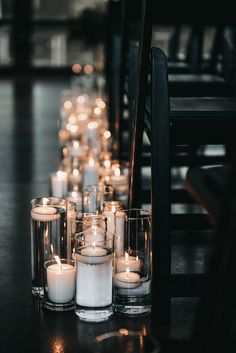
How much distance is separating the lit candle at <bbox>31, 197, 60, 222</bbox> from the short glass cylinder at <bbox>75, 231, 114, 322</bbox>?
14 centimetres

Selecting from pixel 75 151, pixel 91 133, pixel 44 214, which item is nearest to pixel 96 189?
pixel 44 214

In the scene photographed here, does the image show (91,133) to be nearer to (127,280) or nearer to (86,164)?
(86,164)

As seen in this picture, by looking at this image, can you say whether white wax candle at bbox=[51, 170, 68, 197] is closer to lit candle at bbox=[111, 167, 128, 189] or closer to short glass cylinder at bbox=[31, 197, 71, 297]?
lit candle at bbox=[111, 167, 128, 189]

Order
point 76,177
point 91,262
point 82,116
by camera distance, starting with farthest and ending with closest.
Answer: point 82,116 < point 76,177 < point 91,262

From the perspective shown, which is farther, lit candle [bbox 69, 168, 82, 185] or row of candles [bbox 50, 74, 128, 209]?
lit candle [bbox 69, 168, 82, 185]

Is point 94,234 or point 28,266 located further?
point 28,266

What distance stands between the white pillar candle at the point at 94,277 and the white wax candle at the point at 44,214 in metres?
0.18

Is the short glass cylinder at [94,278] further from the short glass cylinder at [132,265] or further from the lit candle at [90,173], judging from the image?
the lit candle at [90,173]

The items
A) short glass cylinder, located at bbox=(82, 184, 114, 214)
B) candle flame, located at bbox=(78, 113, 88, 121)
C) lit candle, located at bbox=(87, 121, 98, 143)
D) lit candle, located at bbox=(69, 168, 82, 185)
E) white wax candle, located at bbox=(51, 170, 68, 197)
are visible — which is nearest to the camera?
short glass cylinder, located at bbox=(82, 184, 114, 214)

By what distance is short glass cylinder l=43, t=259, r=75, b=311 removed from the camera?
6.15ft

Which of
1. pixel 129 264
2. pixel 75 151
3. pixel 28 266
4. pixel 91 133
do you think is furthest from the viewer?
pixel 91 133

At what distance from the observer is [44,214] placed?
1.98 m

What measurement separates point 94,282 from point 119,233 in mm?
163

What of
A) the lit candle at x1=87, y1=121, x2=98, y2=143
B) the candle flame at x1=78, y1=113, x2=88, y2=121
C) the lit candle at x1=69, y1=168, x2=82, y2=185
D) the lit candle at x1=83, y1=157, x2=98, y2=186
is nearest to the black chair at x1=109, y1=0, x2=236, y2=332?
the lit candle at x1=83, y1=157, x2=98, y2=186
